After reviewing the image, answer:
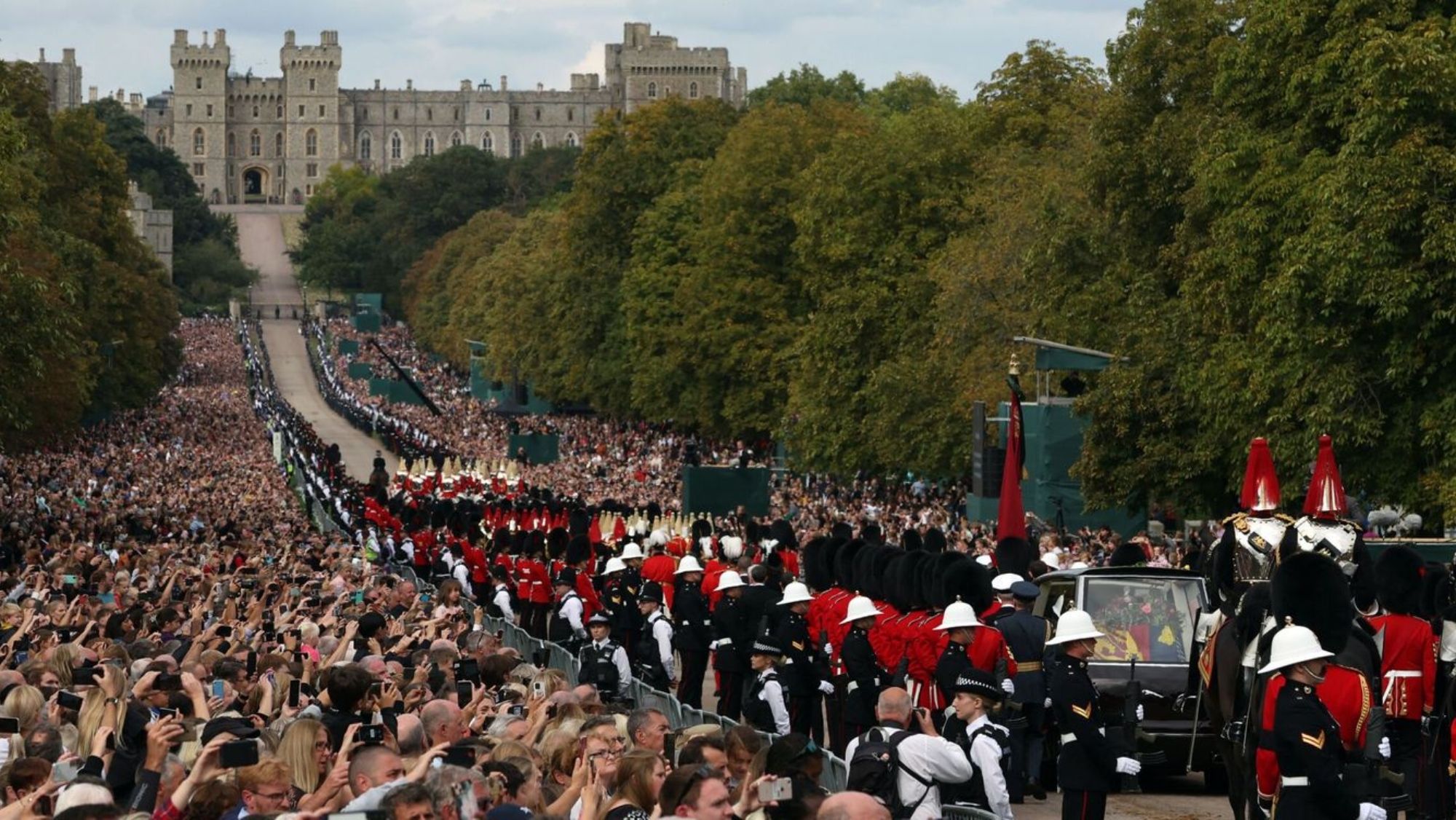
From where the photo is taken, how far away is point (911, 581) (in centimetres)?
1897

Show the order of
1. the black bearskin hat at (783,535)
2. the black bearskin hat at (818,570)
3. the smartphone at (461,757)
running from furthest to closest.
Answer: the black bearskin hat at (783,535), the black bearskin hat at (818,570), the smartphone at (461,757)

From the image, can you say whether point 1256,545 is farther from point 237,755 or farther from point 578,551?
point 578,551

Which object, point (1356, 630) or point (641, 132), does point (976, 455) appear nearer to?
point (1356, 630)

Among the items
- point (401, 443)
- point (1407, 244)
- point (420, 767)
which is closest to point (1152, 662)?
point (420, 767)

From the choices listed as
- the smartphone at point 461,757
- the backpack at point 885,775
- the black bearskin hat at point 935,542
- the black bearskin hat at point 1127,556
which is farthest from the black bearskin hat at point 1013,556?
the smartphone at point 461,757

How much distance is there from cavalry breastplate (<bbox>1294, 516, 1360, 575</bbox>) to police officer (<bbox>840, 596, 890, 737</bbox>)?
3013 mm

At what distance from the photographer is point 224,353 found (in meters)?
140

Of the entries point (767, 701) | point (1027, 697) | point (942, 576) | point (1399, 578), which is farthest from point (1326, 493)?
point (767, 701)

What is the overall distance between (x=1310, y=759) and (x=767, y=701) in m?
6.75

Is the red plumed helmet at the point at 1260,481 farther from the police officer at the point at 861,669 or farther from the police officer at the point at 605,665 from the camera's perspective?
the police officer at the point at 605,665

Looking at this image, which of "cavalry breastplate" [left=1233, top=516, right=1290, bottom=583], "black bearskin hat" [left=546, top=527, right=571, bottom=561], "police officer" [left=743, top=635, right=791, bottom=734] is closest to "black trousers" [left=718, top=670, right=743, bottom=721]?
"police officer" [left=743, top=635, right=791, bottom=734]

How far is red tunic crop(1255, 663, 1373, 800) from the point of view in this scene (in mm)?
12305

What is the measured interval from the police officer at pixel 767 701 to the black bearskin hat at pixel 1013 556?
405cm

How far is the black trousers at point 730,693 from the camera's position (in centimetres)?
2159
